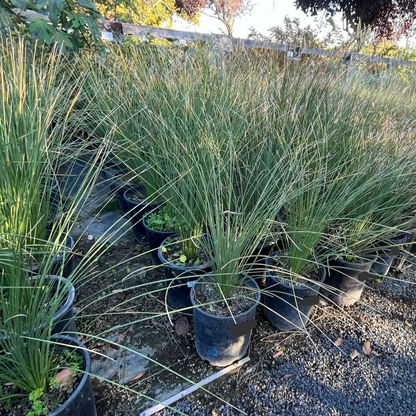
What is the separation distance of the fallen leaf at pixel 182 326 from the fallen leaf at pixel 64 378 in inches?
24.5

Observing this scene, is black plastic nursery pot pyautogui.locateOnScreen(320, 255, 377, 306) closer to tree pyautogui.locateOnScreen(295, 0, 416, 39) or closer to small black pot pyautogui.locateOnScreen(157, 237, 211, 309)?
small black pot pyautogui.locateOnScreen(157, 237, 211, 309)

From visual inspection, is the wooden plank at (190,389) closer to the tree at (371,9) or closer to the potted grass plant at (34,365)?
the potted grass plant at (34,365)

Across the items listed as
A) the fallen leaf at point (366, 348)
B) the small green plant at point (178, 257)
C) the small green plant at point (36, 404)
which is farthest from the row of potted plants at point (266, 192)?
the small green plant at point (36, 404)

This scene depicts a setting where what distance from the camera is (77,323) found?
1454 millimetres

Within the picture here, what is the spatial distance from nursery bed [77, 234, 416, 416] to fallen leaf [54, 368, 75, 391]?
219 mm

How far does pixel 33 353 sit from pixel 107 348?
572mm

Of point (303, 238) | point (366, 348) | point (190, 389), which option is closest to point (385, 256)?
point (366, 348)

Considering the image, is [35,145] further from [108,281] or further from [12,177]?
[108,281]

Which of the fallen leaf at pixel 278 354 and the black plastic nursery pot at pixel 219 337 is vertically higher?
the black plastic nursery pot at pixel 219 337

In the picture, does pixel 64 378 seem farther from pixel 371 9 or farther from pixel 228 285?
pixel 371 9

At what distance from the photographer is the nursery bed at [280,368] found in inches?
44.9

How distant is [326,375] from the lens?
126 centimetres

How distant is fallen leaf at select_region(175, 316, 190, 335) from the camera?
1.45 metres

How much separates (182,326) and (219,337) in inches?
13.5
